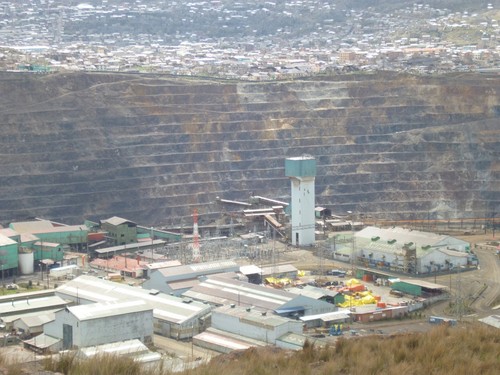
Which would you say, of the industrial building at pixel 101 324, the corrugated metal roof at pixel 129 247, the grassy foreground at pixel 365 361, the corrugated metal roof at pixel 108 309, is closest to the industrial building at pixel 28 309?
the industrial building at pixel 101 324

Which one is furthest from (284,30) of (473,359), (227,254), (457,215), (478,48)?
(473,359)

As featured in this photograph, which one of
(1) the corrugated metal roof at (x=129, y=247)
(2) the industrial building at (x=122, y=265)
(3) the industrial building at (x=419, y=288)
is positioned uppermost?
(1) the corrugated metal roof at (x=129, y=247)

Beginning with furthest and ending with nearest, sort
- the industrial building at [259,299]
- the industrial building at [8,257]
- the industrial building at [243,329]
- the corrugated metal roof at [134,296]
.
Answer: the industrial building at [8,257] → the industrial building at [259,299] → the corrugated metal roof at [134,296] → the industrial building at [243,329]

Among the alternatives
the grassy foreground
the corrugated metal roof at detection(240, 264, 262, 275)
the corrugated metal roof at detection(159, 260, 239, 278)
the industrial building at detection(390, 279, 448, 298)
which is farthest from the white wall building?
the grassy foreground

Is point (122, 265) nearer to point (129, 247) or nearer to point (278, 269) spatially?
point (129, 247)

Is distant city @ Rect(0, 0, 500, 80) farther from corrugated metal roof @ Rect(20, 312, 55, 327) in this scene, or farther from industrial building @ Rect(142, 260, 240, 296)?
corrugated metal roof @ Rect(20, 312, 55, 327)

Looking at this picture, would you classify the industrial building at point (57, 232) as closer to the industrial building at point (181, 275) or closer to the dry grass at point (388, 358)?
the industrial building at point (181, 275)
